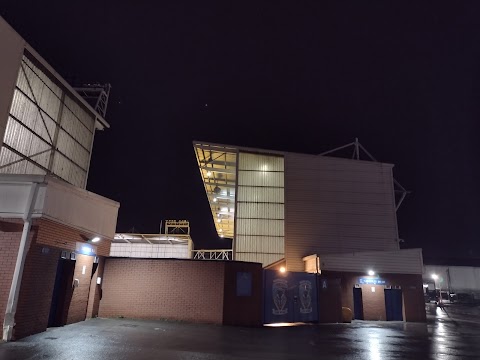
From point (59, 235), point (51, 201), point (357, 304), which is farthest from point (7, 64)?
point (357, 304)

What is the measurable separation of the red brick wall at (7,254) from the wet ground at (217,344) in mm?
1568

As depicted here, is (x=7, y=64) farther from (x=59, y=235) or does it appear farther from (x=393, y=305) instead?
(x=393, y=305)

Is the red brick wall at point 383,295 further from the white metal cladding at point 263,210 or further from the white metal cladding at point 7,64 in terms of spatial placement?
the white metal cladding at point 7,64

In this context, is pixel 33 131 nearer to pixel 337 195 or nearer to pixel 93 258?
pixel 93 258

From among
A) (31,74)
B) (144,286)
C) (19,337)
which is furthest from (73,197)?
(31,74)

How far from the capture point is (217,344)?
10.9 m

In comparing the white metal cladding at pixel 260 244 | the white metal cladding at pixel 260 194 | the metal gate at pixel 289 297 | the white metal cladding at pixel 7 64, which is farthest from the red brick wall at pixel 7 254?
the white metal cladding at pixel 260 194

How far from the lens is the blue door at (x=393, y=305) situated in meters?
22.7

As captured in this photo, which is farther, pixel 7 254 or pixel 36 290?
pixel 36 290

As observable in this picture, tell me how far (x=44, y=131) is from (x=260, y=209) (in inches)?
666

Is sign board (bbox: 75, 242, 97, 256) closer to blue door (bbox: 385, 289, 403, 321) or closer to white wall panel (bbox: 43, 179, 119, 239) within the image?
white wall panel (bbox: 43, 179, 119, 239)

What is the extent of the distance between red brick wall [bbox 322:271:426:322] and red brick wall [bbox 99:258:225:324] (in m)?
9.67

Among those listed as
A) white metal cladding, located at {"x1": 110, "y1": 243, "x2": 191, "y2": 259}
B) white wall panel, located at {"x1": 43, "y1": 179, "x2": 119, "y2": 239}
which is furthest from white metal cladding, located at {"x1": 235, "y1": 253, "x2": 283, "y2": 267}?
white metal cladding, located at {"x1": 110, "y1": 243, "x2": 191, "y2": 259}

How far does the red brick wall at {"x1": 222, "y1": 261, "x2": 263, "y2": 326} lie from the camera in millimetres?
15922
